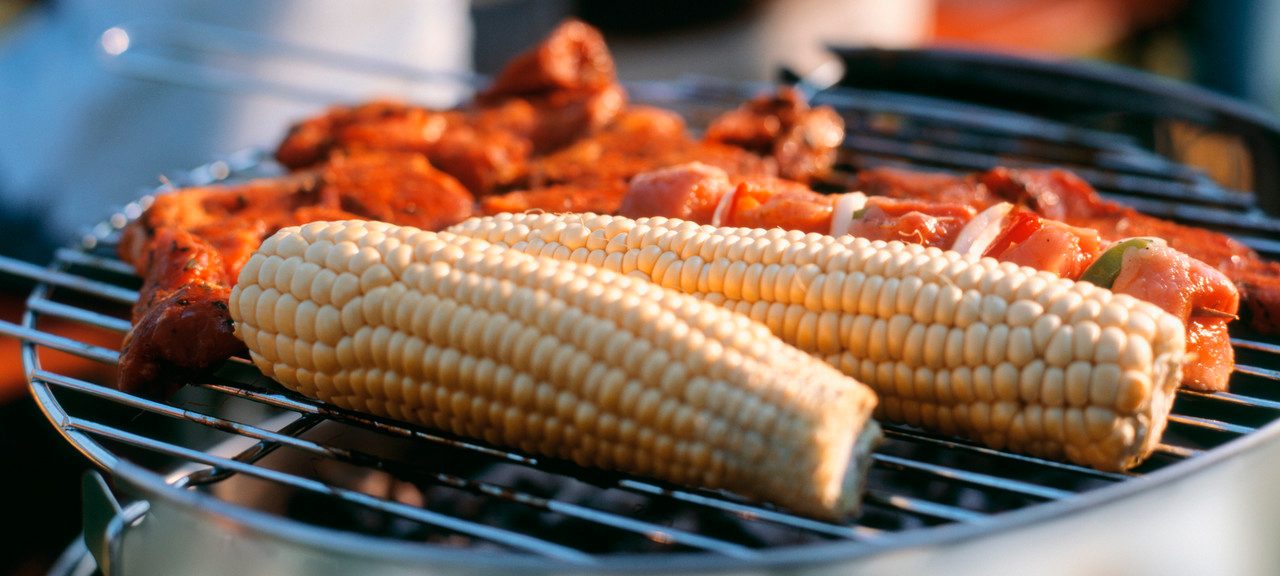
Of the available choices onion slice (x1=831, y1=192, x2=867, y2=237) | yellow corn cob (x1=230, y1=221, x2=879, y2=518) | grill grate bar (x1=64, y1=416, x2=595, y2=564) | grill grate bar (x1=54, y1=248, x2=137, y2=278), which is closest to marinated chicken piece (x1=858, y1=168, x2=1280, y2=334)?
onion slice (x1=831, y1=192, x2=867, y2=237)

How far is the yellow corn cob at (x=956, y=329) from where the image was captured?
1910 millimetres

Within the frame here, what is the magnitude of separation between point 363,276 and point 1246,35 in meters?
7.49

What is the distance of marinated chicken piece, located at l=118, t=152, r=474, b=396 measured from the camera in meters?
2.40

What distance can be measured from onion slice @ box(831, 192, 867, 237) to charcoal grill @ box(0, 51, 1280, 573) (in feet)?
1.92

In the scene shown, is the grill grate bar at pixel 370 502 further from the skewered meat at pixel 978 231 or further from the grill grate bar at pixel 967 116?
the grill grate bar at pixel 967 116

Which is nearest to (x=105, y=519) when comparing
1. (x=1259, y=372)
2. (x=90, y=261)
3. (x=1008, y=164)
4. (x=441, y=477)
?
(x=441, y=477)

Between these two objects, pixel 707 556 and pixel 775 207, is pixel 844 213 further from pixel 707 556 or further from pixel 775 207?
pixel 707 556

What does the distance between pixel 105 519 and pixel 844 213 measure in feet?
5.64

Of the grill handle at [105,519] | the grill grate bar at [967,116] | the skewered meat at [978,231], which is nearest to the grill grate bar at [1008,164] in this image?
the grill grate bar at [967,116]

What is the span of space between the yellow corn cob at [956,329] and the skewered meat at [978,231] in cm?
27

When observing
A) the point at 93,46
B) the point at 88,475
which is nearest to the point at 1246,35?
the point at 93,46

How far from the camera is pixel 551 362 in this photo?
199cm

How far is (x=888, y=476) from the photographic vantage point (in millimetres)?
3088

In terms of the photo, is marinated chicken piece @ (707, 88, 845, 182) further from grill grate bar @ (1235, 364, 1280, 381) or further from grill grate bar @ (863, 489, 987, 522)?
grill grate bar @ (863, 489, 987, 522)
